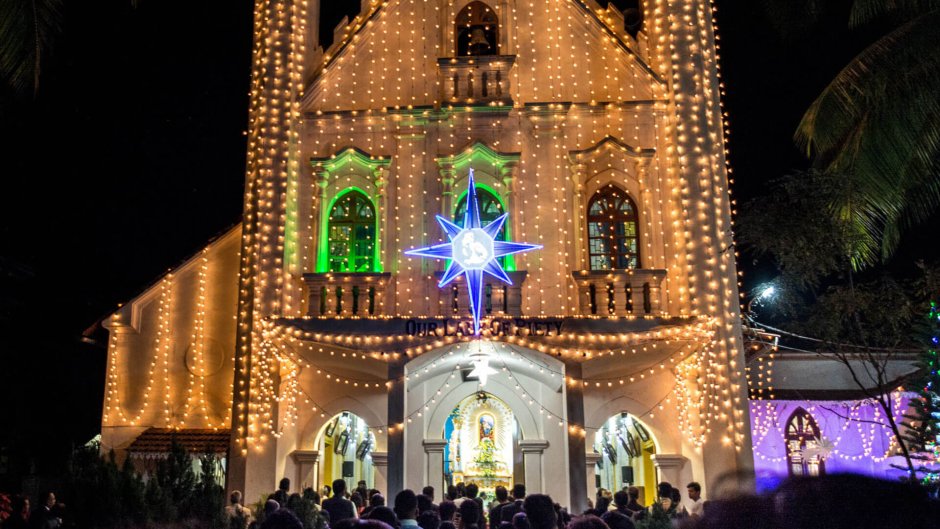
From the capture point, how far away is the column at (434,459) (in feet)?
60.5

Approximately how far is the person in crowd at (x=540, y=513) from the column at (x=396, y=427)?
769cm

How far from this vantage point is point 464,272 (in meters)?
17.2

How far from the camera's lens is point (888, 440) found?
22172 mm

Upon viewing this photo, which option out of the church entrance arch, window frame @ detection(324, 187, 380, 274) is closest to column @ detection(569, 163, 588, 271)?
the church entrance arch

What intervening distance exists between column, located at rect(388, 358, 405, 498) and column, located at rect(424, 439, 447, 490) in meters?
1.72

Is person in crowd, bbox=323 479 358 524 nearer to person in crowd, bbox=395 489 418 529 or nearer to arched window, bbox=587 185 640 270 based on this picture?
person in crowd, bbox=395 489 418 529

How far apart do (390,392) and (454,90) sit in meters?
6.78

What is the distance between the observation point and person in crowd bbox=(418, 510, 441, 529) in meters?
10.3

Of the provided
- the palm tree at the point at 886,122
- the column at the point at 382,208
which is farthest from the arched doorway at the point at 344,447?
the palm tree at the point at 886,122

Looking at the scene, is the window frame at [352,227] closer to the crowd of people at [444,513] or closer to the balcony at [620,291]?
the balcony at [620,291]

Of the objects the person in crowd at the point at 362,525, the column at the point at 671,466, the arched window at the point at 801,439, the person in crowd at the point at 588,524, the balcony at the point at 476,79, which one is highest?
the balcony at the point at 476,79

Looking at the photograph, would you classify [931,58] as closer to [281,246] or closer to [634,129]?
[634,129]

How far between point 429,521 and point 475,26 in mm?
12965

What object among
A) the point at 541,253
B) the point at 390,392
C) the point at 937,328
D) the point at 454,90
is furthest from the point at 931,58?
the point at 390,392
